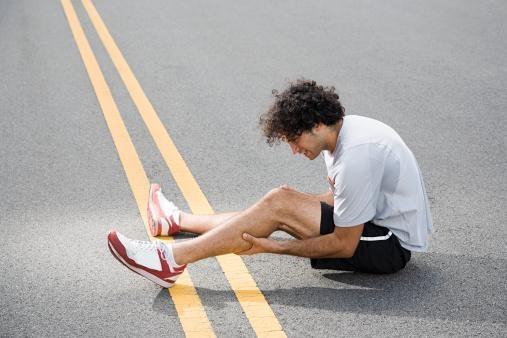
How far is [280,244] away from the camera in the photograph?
509 cm

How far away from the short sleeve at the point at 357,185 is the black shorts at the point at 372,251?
24 centimetres

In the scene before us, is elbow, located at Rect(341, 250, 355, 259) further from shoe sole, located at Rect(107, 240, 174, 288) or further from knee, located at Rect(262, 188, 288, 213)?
shoe sole, located at Rect(107, 240, 174, 288)

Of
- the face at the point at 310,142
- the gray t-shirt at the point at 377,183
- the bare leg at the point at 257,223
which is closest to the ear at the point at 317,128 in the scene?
the face at the point at 310,142

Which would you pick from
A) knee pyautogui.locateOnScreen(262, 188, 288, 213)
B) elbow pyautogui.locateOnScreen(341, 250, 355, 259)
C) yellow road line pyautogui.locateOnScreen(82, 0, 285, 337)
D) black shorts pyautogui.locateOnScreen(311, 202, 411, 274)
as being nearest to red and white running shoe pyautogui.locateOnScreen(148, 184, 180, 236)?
yellow road line pyautogui.locateOnScreen(82, 0, 285, 337)

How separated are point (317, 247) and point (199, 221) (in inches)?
42.8

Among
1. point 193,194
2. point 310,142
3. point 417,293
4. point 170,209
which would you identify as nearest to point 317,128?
point 310,142

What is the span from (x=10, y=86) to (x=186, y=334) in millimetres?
6196

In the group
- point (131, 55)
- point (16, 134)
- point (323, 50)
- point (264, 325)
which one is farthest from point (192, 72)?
point (264, 325)

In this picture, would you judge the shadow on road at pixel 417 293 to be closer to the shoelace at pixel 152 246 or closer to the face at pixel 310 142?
the shoelace at pixel 152 246

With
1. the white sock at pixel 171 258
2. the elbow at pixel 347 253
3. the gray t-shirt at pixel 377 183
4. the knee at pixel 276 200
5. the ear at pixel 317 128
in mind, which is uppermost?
the ear at pixel 317 128

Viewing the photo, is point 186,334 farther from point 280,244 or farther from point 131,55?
point 131,55

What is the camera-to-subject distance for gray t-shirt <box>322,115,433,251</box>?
480cm

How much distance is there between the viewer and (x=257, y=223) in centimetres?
509

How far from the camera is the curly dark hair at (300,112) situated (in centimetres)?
Answer: 488
